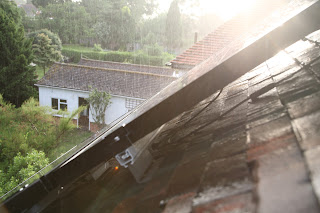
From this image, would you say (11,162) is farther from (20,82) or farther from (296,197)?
(296,197)

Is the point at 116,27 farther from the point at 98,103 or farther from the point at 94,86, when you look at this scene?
the point at 98,103

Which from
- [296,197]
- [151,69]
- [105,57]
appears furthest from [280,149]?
[105,57]

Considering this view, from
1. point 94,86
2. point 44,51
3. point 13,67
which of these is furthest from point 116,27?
point 94,86

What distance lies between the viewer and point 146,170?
1859mm

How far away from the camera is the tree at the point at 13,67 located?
18672 millimetres

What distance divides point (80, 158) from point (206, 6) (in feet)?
149

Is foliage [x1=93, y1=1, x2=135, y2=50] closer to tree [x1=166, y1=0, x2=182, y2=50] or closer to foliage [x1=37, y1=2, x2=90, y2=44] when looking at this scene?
foliage [x1=37, y1=2, x2=90, y2=44]

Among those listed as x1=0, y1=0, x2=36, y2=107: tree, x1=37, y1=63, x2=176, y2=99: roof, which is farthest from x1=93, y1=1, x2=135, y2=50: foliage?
x1=37, y1=63, x2=176, y2=99: roof

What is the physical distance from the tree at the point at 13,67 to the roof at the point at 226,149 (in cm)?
1898

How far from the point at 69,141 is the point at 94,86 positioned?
355cm

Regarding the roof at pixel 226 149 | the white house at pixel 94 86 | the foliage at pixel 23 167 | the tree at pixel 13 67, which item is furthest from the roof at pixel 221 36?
the tree at pixel 13 67

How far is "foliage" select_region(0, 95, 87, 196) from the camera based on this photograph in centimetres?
1094

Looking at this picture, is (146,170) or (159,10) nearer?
(146,170)

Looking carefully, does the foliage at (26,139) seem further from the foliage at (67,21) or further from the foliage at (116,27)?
the foliage at (116,27)
